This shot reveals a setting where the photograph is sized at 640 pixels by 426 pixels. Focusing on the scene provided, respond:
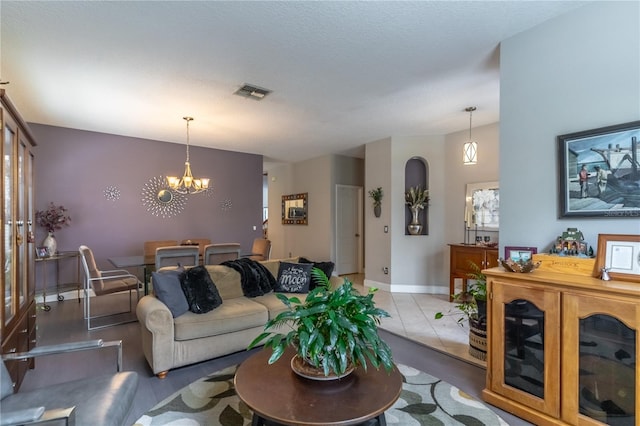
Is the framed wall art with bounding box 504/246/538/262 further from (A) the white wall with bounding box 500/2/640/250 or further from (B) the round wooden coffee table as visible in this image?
(B) the round wooden coffee table

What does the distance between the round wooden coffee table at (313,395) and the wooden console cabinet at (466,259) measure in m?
3.19

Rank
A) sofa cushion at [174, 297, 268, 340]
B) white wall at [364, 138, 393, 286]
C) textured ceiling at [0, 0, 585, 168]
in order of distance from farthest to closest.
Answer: white wall at [364, 138, 393, 286], sofa cushion at [174, 297, 268, 340], textured ceiling at [0, 0, 585, 168]

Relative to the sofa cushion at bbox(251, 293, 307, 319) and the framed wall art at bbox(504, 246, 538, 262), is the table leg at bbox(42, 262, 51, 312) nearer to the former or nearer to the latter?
the sofa cushion at bbox(251, 293, 307, 319)

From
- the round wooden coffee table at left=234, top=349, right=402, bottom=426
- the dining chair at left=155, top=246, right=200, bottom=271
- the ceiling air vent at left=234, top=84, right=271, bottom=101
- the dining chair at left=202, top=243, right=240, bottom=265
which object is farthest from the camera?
the dining chair at left=202, top=243, right=240, bottom=265

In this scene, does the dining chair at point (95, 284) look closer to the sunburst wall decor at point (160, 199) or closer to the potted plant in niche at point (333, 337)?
the sunburst wall decor at point (160, 199)

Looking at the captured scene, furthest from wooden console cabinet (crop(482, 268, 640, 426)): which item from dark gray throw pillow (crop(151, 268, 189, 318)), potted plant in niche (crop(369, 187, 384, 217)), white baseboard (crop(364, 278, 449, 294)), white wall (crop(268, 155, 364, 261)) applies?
white wall (crop(268, 155, 364, 261))

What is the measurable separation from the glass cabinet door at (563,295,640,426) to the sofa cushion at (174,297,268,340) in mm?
2356

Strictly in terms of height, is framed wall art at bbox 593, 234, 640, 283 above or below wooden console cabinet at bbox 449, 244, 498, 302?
above

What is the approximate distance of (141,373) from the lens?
2.61m

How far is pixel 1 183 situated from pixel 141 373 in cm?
173

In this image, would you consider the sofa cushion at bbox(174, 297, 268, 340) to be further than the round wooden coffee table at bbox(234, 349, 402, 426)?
Yes

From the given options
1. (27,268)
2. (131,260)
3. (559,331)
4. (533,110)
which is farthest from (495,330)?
(131,260)

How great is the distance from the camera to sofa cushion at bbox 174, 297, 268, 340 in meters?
2.64

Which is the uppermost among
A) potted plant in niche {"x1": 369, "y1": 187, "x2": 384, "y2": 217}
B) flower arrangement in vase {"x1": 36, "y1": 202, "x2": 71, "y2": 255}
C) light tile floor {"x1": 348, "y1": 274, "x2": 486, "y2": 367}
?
potted plant in niche {"x1": 369, "y1": 187, "x2": 384, "y2": 217}
